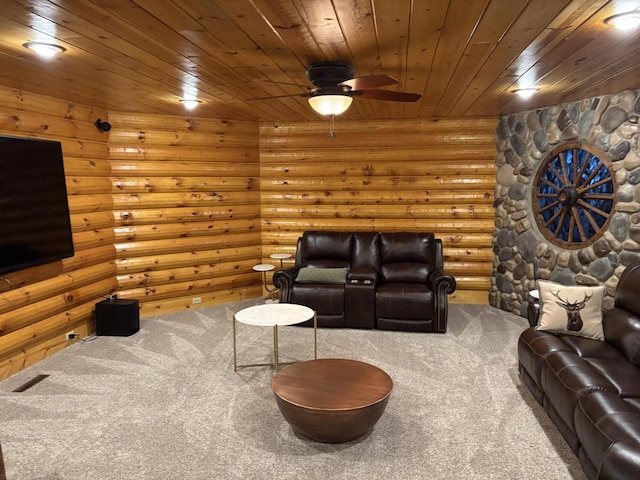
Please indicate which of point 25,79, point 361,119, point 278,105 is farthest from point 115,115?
point 361,119

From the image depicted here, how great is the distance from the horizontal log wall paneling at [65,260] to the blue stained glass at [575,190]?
5.05 m

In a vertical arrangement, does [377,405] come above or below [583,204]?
below

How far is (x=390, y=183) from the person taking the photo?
622 centimetres

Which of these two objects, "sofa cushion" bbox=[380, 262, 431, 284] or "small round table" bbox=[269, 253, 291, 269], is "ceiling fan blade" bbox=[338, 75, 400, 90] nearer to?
"sofa cushion" bbox=[380, 262, 431, 284]

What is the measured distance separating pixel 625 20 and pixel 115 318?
4.91 meters

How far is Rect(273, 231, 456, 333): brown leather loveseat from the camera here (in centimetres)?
491

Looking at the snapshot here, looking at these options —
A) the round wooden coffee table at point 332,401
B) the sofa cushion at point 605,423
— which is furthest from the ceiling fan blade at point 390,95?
the sofa cushion at point 605,423

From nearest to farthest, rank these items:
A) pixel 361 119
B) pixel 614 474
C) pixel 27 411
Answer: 1. pixel 614 474
2. pixel 27 411
3. pixel 361 119

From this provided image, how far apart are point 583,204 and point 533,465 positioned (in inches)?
119

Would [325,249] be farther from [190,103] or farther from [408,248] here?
[190,103]

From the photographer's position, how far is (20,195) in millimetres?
3826

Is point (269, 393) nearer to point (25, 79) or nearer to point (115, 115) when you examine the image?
point (25, 79)

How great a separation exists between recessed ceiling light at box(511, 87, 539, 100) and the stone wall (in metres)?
0.68

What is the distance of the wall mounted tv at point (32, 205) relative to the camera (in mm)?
3676
